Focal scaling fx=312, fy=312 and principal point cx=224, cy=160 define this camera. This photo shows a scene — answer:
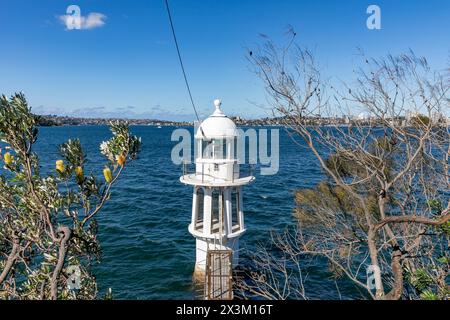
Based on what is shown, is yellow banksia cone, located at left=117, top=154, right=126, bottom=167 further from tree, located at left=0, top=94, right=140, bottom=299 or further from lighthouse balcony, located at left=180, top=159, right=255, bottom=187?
lighthouse balcony, located at left=180, top=159, right=255, bottom=187

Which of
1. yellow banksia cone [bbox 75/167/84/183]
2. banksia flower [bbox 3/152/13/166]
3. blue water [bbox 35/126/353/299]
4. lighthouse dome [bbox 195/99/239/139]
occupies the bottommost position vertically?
blue water [bbox 35/126/353/299]

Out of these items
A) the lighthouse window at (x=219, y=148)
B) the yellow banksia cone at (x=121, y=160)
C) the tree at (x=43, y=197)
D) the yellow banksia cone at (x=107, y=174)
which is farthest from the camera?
the lighthouse window at (x=219, y=148)

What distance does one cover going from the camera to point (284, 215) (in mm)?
27953

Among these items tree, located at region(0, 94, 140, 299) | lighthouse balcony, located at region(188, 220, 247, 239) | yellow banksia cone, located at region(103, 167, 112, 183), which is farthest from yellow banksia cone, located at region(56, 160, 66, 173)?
lighthouse balcony, located at region(188, 220, 247, 239)

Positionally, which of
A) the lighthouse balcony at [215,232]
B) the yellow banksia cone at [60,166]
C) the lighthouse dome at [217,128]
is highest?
the lighthouse dome at [217,128]

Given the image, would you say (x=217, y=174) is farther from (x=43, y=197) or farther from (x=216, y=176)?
(x=43, y=197)

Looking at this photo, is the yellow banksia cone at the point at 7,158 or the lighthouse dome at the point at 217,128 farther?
the lighthouse dome at the point at 217,128

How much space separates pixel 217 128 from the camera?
51.4 ft

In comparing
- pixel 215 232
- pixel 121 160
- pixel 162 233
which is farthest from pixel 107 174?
pixel 162 233

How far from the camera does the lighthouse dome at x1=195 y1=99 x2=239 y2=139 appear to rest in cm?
1569

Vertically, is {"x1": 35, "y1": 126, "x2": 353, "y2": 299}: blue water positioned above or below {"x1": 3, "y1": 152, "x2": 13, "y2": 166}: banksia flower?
below

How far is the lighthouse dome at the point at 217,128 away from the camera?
51.5 feet

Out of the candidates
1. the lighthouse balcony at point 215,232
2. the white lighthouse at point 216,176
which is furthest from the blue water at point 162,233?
the white lighthouse at point 216,176

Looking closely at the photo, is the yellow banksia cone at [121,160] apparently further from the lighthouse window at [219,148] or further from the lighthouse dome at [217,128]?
the lighthouse window at [219,148]
